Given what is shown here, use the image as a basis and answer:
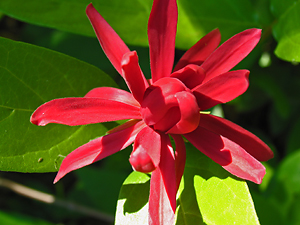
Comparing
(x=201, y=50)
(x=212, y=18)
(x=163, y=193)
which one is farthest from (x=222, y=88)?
(x=212, y=18)

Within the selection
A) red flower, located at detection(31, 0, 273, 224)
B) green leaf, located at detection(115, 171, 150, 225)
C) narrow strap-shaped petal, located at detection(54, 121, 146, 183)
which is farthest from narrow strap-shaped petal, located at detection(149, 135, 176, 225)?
green leaf, located at detection(115, 171, 150, 225)

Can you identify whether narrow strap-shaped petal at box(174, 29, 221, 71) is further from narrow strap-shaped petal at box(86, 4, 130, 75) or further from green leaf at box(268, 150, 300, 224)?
green leaf at box(268, 150, 300, 224)

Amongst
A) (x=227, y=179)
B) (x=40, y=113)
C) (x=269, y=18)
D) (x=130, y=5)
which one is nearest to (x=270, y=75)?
(x=269, y=18)

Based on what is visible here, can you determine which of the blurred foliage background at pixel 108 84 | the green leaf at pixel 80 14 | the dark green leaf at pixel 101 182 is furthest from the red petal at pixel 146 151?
the dark green leaf at pixel 101 182

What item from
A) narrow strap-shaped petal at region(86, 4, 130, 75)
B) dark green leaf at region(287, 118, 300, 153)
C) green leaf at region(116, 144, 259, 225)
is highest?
narrow strap-shaped petal at region(86, 4, 130, 75)

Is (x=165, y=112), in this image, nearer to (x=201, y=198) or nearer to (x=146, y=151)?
(x=146, y=151)

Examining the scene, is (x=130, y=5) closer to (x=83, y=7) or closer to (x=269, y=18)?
(x=83, y=7)
